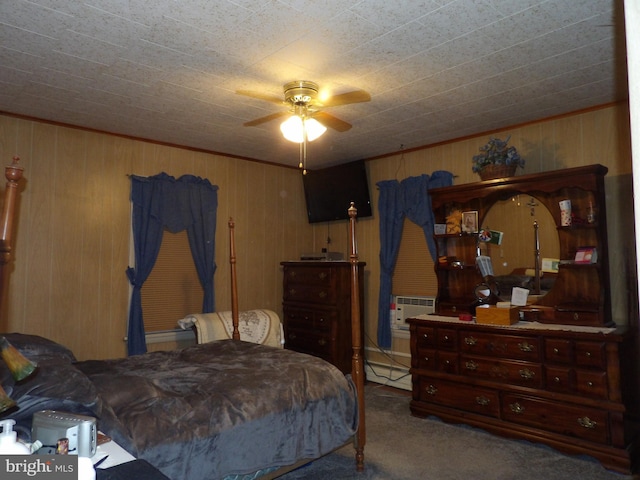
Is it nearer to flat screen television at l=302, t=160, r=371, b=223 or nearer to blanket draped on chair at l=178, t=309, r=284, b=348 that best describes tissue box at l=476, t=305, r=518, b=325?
flat screen television at l=302, t=160, r=371, b=223

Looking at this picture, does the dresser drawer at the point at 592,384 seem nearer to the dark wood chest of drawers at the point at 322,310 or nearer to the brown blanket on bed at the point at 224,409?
the brown blanket on bed at the point at 224,409

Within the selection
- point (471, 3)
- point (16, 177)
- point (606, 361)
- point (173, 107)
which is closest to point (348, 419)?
point (606, 361)

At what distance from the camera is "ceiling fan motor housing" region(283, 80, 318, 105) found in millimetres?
2967

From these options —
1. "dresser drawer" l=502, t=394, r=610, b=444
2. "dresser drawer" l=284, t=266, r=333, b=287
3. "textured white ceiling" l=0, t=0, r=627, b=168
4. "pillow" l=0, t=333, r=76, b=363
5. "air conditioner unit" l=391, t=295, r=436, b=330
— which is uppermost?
"textured white ceiling" l=0, t=0, r=627, b=168

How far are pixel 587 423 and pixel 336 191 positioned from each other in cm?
329

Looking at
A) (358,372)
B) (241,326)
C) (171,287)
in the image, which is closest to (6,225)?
(358,372)

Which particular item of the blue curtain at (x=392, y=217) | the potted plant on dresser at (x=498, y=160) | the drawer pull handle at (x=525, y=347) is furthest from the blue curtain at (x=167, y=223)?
the drawer pull handle at (x=525, y=347)

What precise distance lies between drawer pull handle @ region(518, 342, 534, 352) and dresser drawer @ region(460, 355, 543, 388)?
0.10m

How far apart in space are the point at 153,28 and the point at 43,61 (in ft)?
2.90

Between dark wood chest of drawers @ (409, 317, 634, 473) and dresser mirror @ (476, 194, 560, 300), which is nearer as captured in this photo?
dark wood chest of drawers @ (409, 317, 634, 473)

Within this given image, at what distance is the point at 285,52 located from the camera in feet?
8.43

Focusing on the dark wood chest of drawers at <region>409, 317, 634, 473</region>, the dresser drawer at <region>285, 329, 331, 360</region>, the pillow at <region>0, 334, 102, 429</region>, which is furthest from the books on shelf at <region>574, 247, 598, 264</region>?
the pillow at <region>0, 334, 102, 429</region>

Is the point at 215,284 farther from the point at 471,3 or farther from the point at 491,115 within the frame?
the point at 471,3

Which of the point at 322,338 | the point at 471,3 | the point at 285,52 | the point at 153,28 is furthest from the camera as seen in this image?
the point at 322,338
